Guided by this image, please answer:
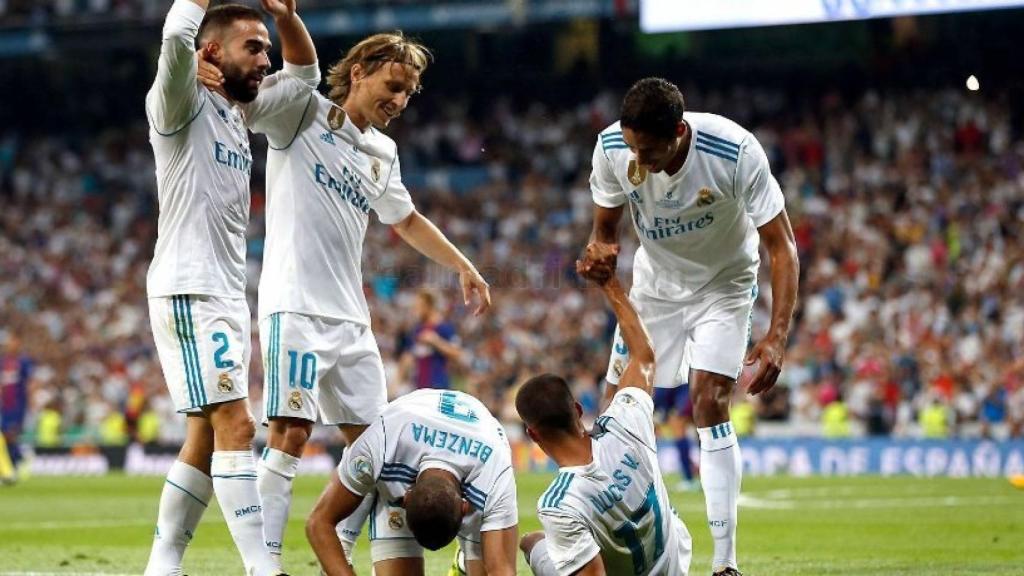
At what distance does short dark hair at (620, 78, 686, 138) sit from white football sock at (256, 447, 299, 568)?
2037mm

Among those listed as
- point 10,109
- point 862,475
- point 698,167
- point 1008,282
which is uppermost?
point 10,109

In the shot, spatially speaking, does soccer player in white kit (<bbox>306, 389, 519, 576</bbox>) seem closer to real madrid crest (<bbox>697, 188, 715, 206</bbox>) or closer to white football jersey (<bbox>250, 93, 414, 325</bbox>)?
white football jersey (<bbox>250, 93, 414, 325</bbox>)

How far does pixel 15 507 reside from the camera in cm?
1542

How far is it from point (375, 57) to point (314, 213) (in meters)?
0.77

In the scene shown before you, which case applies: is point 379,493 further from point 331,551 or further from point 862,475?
point 862,475

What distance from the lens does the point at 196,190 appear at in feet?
20.6

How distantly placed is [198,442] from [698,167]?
2550mm

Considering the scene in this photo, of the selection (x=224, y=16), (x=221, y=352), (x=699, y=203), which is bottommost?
(x=221, y=352)

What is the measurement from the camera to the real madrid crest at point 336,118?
6801 mm

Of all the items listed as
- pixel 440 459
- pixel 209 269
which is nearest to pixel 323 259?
pixel 209 269

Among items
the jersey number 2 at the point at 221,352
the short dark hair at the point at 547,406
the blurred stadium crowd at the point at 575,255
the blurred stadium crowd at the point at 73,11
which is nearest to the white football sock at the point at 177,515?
the jersey number 2 at the point at 221,352

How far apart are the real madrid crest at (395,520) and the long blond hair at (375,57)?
203 centimetres

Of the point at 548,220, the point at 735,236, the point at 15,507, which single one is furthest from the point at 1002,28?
the point at 735,236

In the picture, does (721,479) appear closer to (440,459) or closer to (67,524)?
(440,459)
